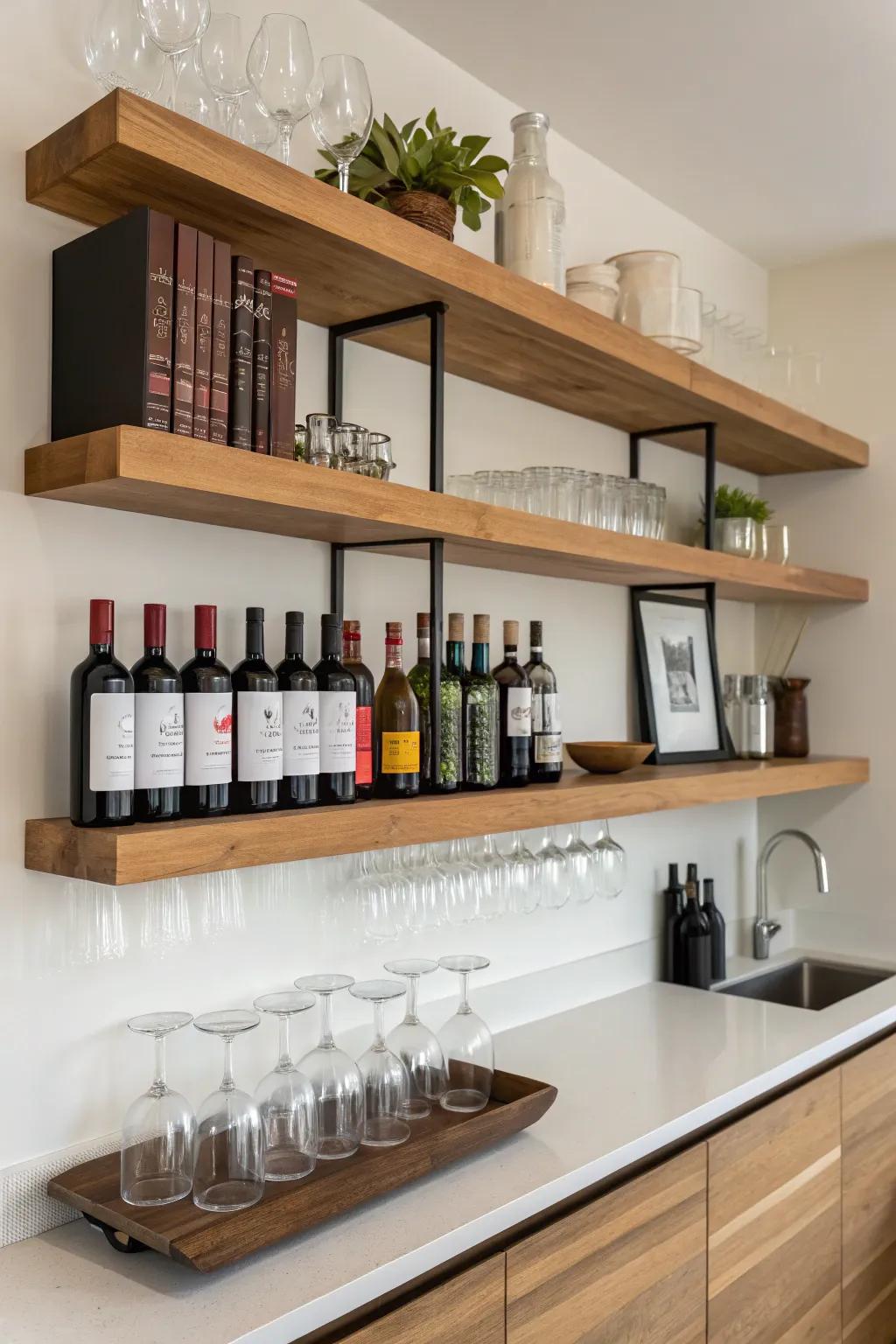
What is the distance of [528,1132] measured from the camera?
1.87 meters

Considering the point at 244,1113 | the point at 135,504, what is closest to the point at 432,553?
the point at 135,504

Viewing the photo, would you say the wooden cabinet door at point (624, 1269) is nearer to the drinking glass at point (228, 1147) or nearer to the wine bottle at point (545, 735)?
the drinking glass at point (228, 1147)

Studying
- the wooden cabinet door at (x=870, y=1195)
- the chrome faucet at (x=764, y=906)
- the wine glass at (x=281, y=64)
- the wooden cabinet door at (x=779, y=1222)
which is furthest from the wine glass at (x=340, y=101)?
the chrome faucet at (x=764, y=906)

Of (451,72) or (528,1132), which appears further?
(451,72)

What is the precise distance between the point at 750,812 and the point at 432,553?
1876 millimetres

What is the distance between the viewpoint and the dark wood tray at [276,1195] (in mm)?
1377

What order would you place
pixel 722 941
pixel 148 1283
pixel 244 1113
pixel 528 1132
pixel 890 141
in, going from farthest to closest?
pixel 722 941
pixel 890 141
pixel 528 1132
pixel 244 1113
pixel 148 1283

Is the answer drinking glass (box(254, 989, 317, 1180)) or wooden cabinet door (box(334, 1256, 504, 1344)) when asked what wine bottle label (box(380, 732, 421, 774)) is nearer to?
drinking glass (box(254, 989, 317, 1180))

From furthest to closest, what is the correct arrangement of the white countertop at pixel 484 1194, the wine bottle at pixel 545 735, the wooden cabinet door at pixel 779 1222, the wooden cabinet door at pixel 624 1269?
the wine bottle at pixel 545 735
the wooden cabinet door at pixel 779 1222
the wooden cabinet door at pixel 624 1269
the white countertop at pixel 484 1194

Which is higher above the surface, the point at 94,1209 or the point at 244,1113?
the point at 244,1113

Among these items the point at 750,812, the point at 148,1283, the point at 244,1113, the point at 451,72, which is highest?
the point at 451,72

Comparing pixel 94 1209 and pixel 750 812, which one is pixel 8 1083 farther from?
pixel 750 812

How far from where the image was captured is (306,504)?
5.12 feet

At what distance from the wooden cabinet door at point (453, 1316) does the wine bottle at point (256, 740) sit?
0.67 metres
